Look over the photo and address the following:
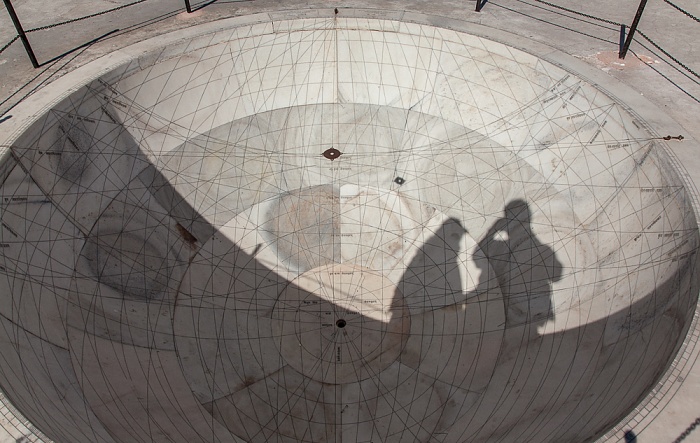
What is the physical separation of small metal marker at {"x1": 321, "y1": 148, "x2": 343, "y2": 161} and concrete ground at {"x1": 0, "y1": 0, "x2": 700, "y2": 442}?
500 cm

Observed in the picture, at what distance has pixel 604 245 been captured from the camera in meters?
11.9

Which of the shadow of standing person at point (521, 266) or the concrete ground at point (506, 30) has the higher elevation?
the concrete ground at point (506, 30)

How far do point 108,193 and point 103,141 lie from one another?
1.46 m

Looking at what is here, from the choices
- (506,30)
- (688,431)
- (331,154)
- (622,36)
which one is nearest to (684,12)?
(622,36)

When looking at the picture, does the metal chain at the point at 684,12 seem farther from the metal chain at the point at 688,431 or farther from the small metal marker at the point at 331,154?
the metal chain at the point at 688,431

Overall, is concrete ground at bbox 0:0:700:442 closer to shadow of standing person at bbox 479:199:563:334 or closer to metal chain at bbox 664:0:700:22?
metal chain at bbox 664:0:700:22

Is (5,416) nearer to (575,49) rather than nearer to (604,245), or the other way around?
(604,245)

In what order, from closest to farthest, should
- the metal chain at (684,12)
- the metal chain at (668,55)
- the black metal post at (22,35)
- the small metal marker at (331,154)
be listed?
the black metal post at (22,35) → the metal chain at (668,55) → the small metal marker at (331,154) → the metal chain at (684,12)

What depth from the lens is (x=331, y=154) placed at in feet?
49.6

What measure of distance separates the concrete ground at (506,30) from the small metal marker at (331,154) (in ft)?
16.4

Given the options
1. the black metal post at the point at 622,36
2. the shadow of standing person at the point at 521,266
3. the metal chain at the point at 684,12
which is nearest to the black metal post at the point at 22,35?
the shadow of standing person at the point at 521,266

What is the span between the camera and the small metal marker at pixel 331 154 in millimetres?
15109

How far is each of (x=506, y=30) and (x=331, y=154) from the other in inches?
269

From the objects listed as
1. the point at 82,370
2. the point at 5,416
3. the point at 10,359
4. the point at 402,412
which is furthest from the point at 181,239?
the point at 402,412
